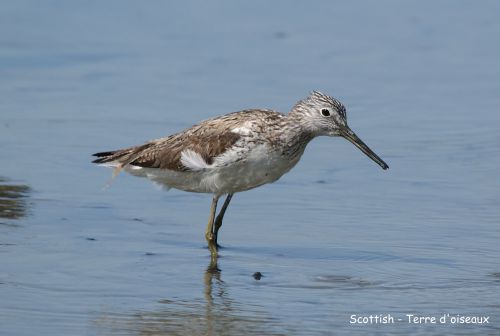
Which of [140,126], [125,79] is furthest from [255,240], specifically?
[125,79]

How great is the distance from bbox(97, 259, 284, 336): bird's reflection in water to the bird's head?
2135 mm

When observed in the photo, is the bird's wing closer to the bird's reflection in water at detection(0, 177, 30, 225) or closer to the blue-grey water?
the blue-grey water

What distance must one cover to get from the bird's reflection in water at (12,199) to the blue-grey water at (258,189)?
0.09ft

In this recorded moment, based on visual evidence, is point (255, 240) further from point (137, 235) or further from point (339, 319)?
point (339, 319)

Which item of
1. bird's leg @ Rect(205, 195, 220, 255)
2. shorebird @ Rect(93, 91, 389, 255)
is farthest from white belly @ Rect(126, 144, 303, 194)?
bird's leg @ Rect(205, 195, 220, 255)

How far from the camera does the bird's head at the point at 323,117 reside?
10641mm

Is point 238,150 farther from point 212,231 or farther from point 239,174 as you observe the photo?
point 212,231

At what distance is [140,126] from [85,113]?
0.78 metres

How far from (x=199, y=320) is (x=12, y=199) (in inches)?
134

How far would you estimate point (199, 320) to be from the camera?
8.46 metres

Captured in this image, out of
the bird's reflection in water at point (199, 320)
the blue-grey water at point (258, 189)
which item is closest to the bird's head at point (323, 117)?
the blue-grey water at point (258, 189)

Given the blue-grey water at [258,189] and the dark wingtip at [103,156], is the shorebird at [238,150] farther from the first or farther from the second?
the blue-grey water at [258,189]

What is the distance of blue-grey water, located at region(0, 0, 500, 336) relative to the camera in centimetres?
880

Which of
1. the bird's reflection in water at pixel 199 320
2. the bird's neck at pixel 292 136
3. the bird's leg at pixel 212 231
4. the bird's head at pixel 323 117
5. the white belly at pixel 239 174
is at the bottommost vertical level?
the bird's reflection in water at pixel 199 320
